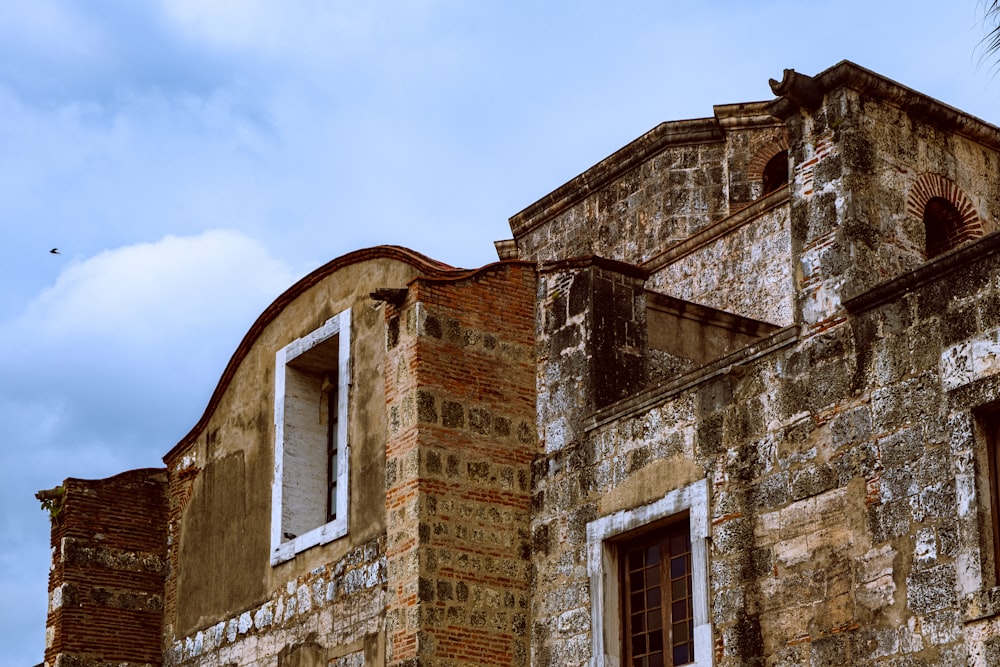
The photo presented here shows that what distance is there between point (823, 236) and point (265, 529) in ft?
21.0

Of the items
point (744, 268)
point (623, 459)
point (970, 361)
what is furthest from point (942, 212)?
point (744, 268)

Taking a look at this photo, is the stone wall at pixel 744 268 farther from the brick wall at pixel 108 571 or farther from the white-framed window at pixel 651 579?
the brick wall at pixel 108 571

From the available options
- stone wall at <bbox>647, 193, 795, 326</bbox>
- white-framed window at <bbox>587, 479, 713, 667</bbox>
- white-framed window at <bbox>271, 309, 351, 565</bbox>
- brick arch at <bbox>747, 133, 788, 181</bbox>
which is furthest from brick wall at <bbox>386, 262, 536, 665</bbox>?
brick arch at <bbox>747, 133, 788, 181</bbox>

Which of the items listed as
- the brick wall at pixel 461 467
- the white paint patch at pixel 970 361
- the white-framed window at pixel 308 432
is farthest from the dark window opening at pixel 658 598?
the white-framed window at pixel 308 432

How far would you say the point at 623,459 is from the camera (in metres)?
12.6

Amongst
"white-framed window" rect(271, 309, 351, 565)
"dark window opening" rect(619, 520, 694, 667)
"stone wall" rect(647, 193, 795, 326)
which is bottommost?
"dark window opening" rect(619, 520, 694, 667)

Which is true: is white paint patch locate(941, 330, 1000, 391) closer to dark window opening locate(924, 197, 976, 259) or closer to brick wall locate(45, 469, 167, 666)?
dark window opening locate(924, 197, 976, 259)

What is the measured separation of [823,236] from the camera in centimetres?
1143

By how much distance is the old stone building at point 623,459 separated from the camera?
10211 millimetres

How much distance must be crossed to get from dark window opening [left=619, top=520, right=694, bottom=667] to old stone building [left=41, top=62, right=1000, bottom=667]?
0.02 metres

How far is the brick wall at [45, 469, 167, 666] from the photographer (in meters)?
16.7

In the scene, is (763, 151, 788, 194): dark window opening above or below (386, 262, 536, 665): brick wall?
above

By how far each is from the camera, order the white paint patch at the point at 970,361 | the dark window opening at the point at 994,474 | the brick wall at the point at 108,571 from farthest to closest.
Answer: the brick wall at the point at 108,571, the white paint patch at the point at 970,361, the dark window opening at the point at 994,474

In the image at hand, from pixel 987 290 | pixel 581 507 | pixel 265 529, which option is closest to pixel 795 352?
pixel 987 290
